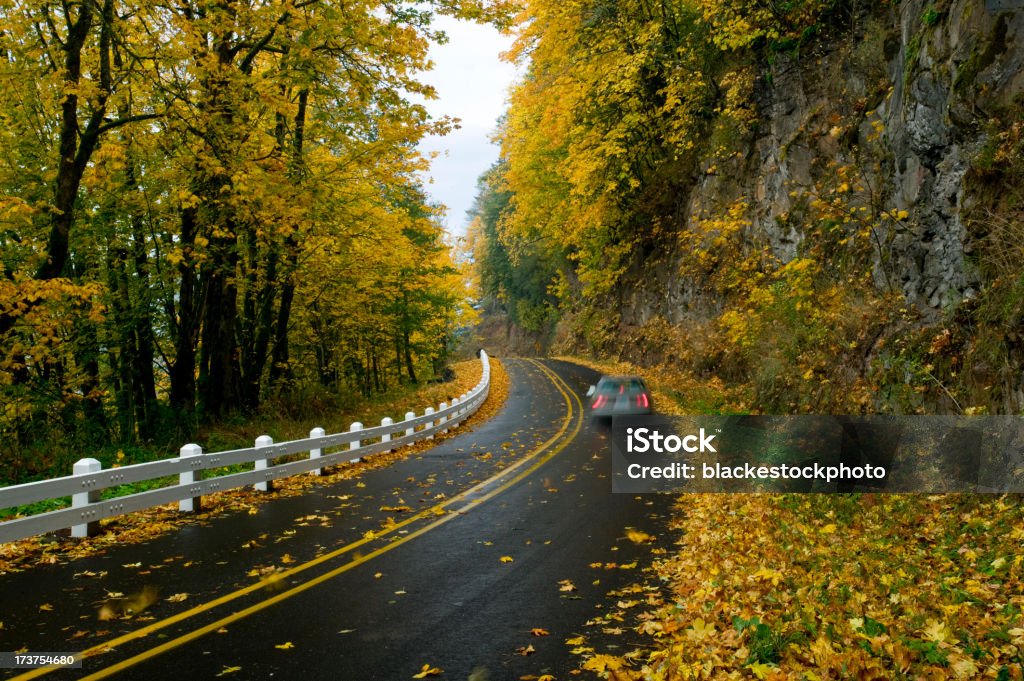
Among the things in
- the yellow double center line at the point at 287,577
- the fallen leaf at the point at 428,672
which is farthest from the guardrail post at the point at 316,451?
the fallen leaf at the point at 428,672

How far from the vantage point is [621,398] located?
20.3m

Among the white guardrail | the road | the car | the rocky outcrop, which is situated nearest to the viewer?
the road

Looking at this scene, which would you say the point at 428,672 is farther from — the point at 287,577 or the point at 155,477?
the point at 155,477

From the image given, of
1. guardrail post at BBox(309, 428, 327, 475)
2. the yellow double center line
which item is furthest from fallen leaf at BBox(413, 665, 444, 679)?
guardrail post at BBox(309, 428, 327, 475)

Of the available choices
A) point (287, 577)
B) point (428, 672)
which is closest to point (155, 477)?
point (287, 577)

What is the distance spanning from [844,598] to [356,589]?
4685mm

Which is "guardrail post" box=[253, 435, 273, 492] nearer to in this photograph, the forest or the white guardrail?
the white guardrail

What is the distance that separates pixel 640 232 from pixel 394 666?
3422cm

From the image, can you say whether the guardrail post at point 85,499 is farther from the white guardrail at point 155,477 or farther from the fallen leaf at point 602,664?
the fallen leaf at point 602,664

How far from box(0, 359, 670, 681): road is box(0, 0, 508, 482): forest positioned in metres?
5.75

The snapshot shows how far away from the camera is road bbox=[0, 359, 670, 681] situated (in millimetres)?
5527

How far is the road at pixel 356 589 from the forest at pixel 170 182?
575cm

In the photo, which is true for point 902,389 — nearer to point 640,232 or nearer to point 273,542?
point 273,542

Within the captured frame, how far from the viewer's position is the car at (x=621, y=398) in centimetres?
2006
